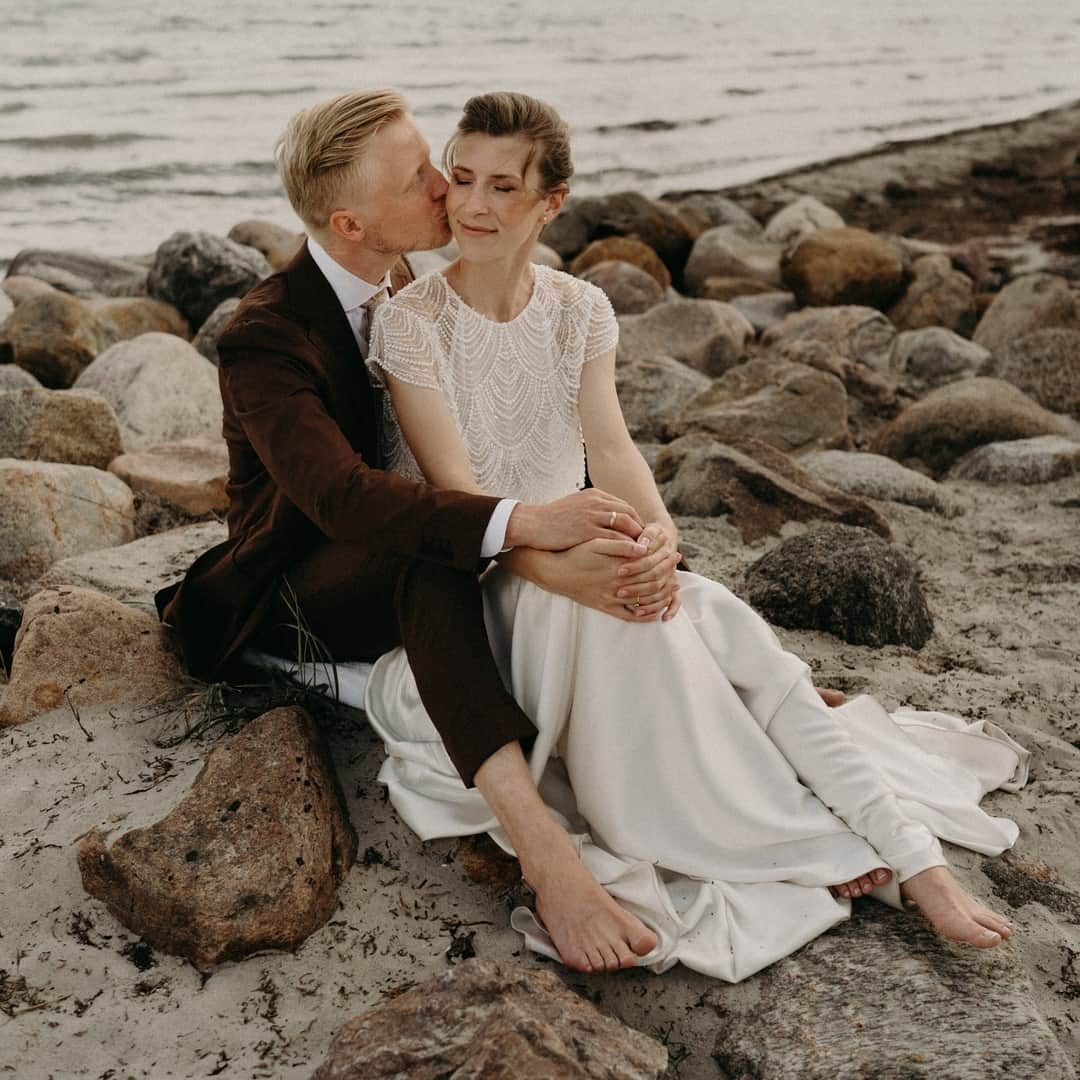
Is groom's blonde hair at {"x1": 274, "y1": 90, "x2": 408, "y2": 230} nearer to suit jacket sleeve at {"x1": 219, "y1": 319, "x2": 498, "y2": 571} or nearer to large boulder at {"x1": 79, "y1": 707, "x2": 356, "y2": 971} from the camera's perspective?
suit jacket sleeve at {"x1": 219, "y1": 319, "x2": 498, "y2": 571}

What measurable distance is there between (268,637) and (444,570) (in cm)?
79

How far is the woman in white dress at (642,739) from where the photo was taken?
2664 millimetres

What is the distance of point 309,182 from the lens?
3.14 meters

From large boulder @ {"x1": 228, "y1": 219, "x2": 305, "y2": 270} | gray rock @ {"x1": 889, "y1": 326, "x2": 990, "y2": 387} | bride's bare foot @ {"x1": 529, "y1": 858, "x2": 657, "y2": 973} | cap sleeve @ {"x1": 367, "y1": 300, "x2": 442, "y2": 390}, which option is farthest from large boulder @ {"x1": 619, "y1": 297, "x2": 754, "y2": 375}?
bride's bare foot @ {"x1": 529, "y1": 858, "x2": 657, "y2": 973}

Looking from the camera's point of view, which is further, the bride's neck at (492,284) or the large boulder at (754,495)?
the large boulder at (754,495)

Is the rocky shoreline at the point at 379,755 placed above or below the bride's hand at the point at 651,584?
below

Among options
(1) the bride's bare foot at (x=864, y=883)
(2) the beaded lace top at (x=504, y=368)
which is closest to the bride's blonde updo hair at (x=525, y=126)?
(2) the beaded lace top at (x=504, y=368)

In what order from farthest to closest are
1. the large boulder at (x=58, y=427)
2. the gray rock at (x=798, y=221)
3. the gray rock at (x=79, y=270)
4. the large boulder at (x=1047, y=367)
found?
the gray rock at (x=798, y=221) → the gray rock at (x=79, y=270) → the large boulder at (x=1047, y=367) → the large boulder at (x=58, y=427)

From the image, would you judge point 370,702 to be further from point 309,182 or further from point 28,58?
point 28,58

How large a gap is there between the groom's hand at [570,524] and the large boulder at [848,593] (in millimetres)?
1414

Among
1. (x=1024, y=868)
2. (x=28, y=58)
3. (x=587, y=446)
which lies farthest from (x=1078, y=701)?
(x=28, y=58)

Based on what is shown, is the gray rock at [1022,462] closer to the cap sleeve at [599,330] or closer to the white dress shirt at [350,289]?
the cap sleeve at [599,330]

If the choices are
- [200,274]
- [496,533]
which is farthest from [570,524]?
[200,274]

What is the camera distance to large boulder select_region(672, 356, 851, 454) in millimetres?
6375
